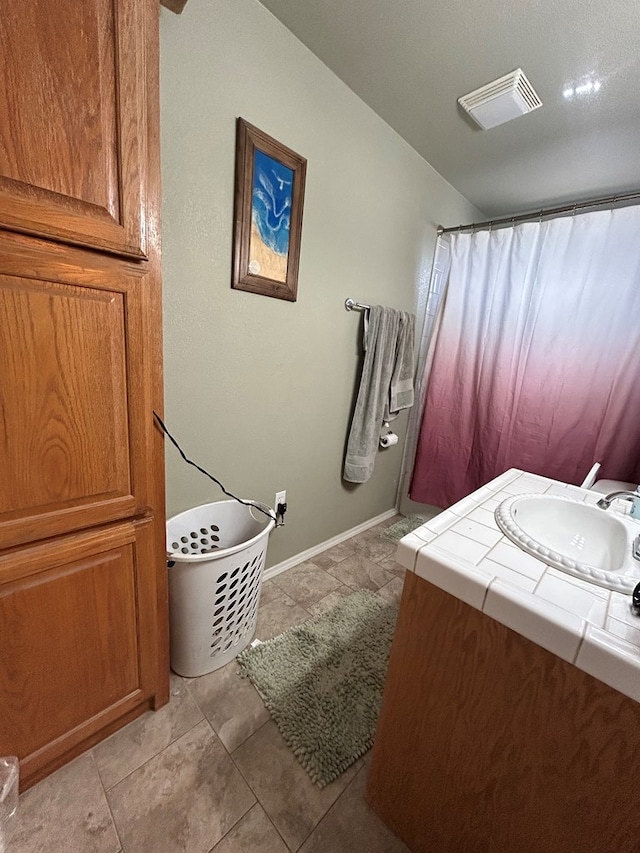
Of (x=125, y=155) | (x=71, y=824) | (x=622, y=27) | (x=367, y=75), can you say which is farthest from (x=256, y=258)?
(x=71, y=824)

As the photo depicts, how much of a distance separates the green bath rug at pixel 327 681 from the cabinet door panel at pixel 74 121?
1385mm

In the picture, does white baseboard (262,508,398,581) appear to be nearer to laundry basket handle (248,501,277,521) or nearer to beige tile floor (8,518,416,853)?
laundry basket handle (248,501,277,521)

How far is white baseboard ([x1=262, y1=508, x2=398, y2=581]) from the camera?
1.71 metres

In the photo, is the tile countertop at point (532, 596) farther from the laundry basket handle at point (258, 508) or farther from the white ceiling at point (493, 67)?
the white ceiling at point (493, 67)

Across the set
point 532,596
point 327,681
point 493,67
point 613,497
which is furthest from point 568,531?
point 493,67

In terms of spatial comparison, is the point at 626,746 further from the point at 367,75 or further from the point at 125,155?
the point at 367,75

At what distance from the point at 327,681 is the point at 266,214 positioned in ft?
5.70

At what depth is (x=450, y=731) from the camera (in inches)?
26.4

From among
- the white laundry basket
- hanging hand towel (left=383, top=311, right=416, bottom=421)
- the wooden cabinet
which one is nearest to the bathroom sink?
the white laundry basket

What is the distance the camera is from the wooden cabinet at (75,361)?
0.58m

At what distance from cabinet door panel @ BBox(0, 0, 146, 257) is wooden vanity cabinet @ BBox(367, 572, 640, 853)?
3.22 ft

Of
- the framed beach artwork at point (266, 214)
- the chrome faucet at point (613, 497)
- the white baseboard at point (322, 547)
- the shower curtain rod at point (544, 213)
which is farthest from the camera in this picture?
the white baseboard at point (322, 547)

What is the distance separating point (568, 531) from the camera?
0.98m

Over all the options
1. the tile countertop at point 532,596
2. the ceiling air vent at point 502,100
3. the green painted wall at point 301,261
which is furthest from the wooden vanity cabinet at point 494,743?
the ceiling air vent at point 502,100
